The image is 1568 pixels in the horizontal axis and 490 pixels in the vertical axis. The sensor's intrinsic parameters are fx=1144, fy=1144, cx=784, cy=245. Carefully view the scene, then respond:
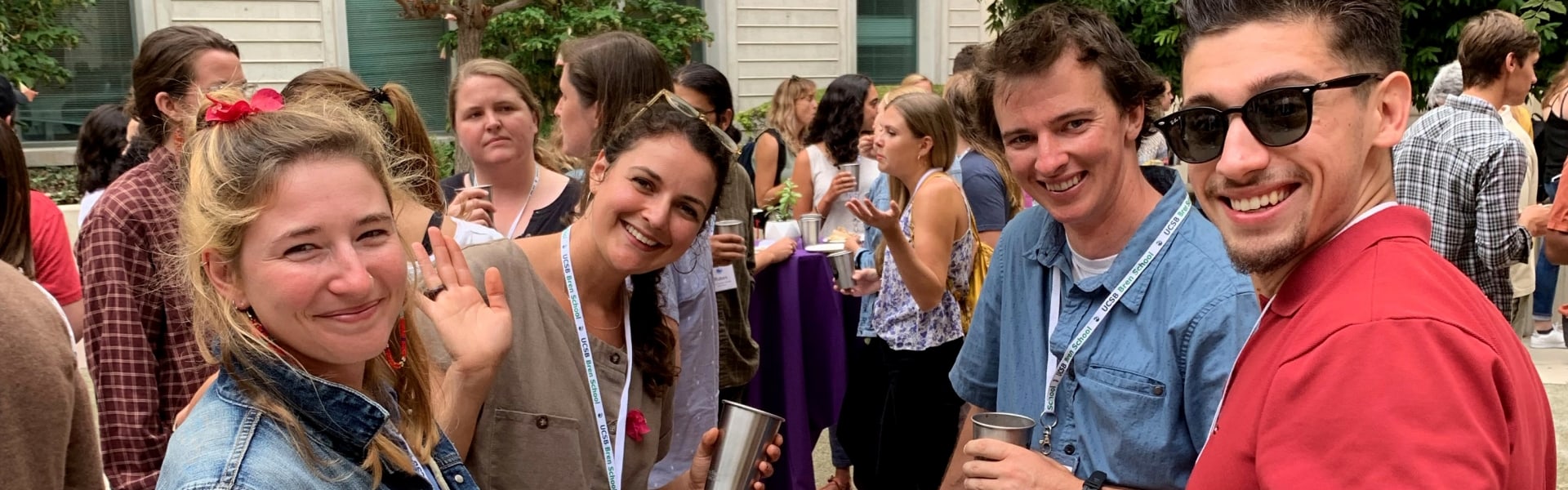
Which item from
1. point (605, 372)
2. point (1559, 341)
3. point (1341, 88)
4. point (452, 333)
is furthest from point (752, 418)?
point (1559, 341)

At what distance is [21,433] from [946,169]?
12.3ft

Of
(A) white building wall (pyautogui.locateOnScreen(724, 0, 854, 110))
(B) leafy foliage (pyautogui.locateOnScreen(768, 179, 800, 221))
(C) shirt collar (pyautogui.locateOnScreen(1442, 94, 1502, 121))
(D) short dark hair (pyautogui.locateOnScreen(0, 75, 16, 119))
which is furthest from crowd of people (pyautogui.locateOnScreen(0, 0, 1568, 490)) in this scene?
(A) white building wall (pyautogui.locateOnScreen(724, 0, 854, 110))

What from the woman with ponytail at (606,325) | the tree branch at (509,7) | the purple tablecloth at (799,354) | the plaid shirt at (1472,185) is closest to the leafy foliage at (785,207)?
the purple tablecloth at (799,354)

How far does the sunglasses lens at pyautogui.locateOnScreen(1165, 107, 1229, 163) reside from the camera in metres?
1.55

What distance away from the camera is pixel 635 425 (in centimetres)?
264

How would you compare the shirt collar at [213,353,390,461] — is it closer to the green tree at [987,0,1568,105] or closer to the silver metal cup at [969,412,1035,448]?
the silver metal cup at [969,412,1035,448]

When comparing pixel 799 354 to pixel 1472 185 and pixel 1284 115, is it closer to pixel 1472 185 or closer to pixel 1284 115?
pixel 1472 185

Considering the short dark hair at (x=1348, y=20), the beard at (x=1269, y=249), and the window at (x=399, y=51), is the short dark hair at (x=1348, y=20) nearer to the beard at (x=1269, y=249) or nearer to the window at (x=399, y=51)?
the beard at (x=1269, y=249)

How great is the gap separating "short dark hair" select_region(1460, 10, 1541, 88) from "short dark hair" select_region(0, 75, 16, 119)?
271 inches

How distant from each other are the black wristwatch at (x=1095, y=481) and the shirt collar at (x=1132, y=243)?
0.33m

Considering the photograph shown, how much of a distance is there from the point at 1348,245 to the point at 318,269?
1.37 m

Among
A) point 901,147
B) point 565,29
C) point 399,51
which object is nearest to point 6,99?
point 901,147

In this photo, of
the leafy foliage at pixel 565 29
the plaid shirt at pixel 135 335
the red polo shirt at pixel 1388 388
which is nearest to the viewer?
the red polo shirt at pixel 1388 388

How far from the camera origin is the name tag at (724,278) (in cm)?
435
